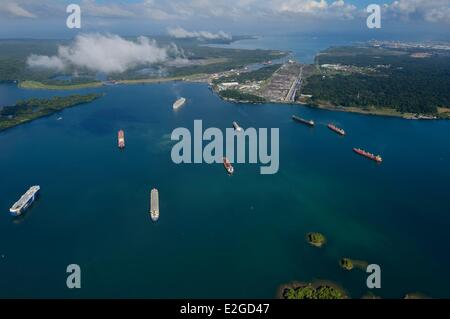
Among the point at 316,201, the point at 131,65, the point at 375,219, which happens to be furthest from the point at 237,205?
the point at 131,65

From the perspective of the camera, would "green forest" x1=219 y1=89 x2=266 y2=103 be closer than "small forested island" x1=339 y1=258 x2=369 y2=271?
No

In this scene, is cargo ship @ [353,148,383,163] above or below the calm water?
above

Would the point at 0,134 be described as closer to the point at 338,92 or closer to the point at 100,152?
the point at 100,152

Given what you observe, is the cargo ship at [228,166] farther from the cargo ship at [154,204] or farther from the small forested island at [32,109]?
the small forested island at [32,109]

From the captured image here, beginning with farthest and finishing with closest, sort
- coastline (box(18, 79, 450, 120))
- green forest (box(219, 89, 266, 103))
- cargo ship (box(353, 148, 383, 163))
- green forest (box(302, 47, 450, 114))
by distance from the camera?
green forest (box(219, 89, 266, 103)) → green forest (box(302, 47, 450, 114)) → coastline (box(18, 79, 450, 120)) → cargo ship (box(353, 148, 383, 163))

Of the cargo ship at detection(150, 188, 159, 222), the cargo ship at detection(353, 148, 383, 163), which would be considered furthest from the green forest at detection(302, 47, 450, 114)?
the cargo ship at detection(150, 188, 159, 222)

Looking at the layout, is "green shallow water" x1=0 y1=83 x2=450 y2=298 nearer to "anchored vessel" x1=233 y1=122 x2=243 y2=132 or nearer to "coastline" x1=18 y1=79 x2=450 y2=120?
"anchored vessel" x1=233 y1=122 x2=243 y2=132

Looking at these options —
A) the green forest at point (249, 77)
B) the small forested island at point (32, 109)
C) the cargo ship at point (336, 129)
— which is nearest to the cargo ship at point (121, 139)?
the small forested island at point (32, 109)
